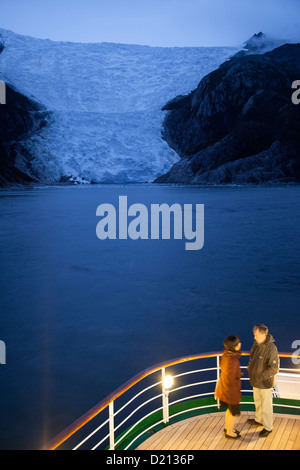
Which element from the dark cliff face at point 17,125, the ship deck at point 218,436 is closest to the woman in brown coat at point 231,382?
the ship deck at point 218,436

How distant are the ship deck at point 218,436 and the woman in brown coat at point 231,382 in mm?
134

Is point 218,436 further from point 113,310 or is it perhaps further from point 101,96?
point 101,96

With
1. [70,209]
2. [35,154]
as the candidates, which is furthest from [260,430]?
[35,154]

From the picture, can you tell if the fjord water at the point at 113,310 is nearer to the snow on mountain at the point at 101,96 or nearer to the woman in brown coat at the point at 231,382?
the woman in brown coat at the point at 231,382

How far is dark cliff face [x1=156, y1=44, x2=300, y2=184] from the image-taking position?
254ft

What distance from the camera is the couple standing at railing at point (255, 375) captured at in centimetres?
411

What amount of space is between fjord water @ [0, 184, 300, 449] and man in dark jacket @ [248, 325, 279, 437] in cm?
315

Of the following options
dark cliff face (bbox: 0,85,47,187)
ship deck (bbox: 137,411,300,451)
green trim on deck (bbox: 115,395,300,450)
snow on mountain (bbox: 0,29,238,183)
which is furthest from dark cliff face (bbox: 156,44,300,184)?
ship deck (bbox: 137,411,300,451)

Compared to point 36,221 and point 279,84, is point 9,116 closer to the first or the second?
point 279,84

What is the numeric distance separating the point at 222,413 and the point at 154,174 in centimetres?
7600

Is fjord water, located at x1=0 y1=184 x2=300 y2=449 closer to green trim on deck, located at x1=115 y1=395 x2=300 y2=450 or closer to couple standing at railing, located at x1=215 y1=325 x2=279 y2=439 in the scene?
green trim on deck, located at x1=115 y1=395 x2=300 y2=450

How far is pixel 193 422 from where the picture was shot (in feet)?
14.8

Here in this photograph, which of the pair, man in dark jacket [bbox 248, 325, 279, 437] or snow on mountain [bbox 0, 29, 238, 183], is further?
snow on mountain [bbox 0, 29, 238, 183]

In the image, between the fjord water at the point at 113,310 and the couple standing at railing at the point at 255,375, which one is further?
the fjord water at the point at 113,310
